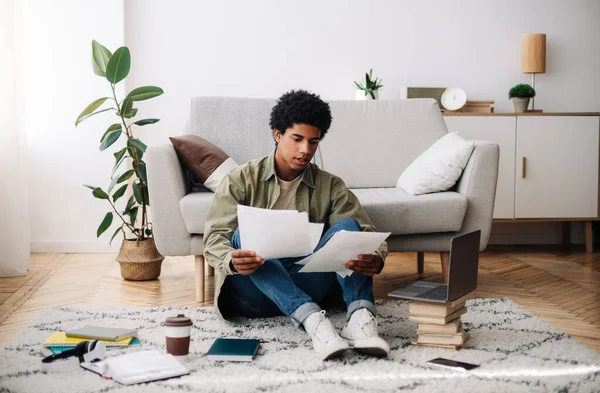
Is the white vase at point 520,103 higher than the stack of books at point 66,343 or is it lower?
higher

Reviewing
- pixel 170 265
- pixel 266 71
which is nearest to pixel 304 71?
pixel 266 71

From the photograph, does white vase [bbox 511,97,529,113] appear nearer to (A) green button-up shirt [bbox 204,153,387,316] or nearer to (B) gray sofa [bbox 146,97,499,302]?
(B) gray sofa [bbox 146,97,499,302]

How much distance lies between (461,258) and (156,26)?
120 inches

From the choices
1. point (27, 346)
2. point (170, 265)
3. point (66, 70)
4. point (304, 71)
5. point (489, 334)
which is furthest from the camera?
point (304, 71)

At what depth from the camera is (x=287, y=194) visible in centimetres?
257

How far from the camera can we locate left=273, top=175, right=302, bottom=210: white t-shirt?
2557 millimetres

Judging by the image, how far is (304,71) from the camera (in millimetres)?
4695

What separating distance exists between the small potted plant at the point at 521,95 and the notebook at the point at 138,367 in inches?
125

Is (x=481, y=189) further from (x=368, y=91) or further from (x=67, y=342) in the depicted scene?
(x=67, y=342)

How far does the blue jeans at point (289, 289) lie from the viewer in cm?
228

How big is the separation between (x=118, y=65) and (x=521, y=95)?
2.48m

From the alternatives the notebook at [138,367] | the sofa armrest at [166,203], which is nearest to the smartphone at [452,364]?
the notebook at [138,367]

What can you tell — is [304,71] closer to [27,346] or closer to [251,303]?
[251,303]

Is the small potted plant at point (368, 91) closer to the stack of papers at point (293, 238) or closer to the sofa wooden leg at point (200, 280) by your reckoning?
the sofa wooden leg at point (200, 280)
